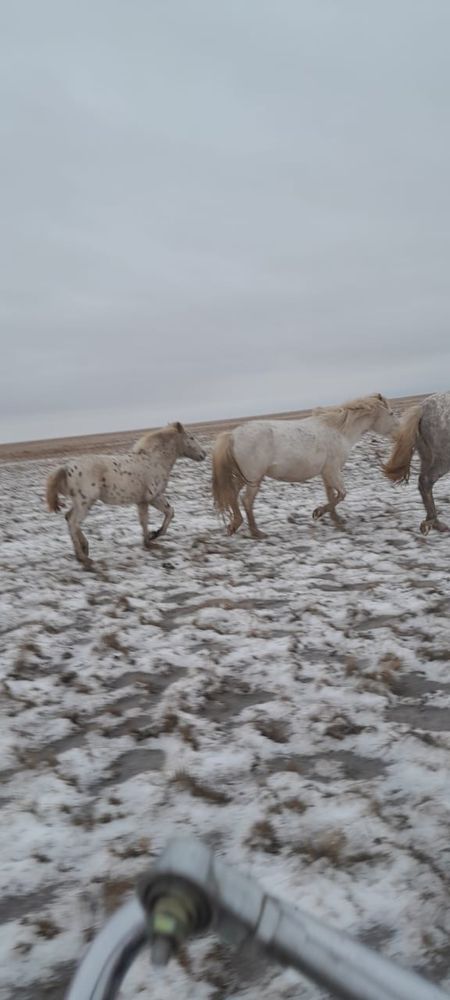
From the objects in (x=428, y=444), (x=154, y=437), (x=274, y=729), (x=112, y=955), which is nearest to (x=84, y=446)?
(x=154, y=437)

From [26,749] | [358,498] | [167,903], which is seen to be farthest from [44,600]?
[358,498]

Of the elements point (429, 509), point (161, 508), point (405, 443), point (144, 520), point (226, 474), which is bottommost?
point (429, 509)

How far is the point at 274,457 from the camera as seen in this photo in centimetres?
860

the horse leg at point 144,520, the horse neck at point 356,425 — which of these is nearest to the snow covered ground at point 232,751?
the horse leg at point 144,520

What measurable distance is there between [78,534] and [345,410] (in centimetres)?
502

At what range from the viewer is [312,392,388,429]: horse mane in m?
9.16

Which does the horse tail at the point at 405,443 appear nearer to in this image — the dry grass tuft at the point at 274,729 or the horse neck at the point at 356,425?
the horse neck at the point at 356,425

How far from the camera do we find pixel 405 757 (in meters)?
2.79

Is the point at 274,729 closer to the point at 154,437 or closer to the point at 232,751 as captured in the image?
the point at 232,751

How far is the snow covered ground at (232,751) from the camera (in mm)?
1958

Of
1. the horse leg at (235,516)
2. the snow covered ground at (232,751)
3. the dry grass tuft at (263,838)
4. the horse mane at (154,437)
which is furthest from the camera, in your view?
the horse leg at (235,516)

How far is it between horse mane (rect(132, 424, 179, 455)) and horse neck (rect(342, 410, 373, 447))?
118 inches

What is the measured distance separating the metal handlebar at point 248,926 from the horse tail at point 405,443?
A: 7.68m

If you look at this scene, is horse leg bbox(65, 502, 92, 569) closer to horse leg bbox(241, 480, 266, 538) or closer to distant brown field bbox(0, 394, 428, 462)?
horse leg bbox(241, 480, 266, 538)
